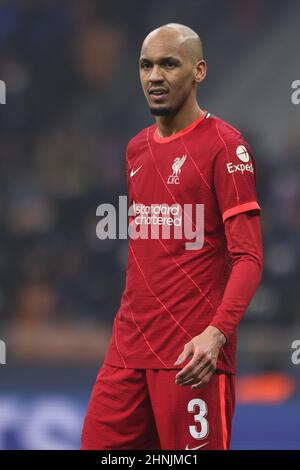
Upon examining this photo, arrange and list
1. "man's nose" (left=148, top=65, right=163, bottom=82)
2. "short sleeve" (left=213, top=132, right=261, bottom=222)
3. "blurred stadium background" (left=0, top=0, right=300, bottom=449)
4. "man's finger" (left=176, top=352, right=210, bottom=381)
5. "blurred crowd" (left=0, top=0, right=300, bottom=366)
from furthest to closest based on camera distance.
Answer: "blurred crowd" (left=0, top=0, right=300, bottom=366), "blurred stadium background" (left=0, top=0, right=300, bottom=449), "man's nose" (left=148, top=65, right=163, bottom=82), "short sleeve" (left=213, top=132, right=261, bottom=222), "man's finger" (left=176, top=352, right=210, bottom=381)

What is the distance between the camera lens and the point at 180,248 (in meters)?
3.33

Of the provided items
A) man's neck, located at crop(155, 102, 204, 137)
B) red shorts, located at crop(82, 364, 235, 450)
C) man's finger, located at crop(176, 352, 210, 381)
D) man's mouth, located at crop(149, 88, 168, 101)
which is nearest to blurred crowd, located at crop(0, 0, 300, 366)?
red shorts, located at crop(82, 364, 235, 450)

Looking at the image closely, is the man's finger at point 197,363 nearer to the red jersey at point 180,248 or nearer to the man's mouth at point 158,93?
the red jersey at point 180,248

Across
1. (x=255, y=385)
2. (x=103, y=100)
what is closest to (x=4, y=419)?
(x=255, y=385)

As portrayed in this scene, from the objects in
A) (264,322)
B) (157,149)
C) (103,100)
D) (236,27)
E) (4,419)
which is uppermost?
(236,27)

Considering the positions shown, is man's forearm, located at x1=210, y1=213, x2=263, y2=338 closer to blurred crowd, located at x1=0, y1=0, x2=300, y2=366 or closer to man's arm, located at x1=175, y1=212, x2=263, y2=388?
man's arm, located at x1=175, y1=212, x2=263, y2=388

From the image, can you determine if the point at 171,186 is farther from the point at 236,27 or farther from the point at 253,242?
the point at 236,27

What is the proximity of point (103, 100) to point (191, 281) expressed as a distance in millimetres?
6246

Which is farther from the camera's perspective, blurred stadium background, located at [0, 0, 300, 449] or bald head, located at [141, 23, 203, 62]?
blurred stadium background, located at [0, 0, 300, 449]

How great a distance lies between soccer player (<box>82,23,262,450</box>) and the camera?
10.7 feet

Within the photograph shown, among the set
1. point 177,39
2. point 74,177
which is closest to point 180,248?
point 177,39

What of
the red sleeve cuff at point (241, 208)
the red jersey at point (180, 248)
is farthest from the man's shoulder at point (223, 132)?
the red sleeve cuff at point (241, 208)

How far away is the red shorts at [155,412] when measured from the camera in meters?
3.27
